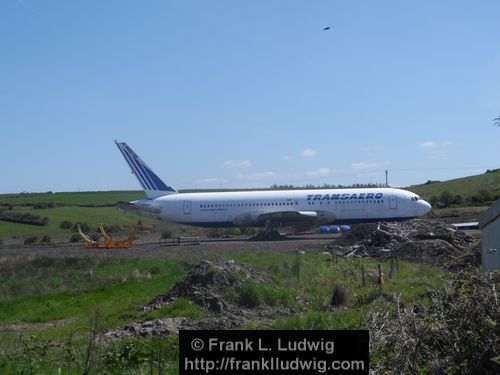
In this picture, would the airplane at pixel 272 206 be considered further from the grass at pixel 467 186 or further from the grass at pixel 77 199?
the grass at pixel 77 199

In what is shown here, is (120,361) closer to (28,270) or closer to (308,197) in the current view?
(28,270)

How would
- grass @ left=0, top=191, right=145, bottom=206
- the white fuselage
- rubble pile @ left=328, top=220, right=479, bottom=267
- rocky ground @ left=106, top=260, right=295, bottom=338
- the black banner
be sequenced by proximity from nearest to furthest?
the black banner, rocky ground @ left=106, top=260, right=295, bottom=338, rubble pile @ left=328, top=220, right=479, bottom=267, the white fuselage, grass @ left=0, top=191, right=145, bottom=206

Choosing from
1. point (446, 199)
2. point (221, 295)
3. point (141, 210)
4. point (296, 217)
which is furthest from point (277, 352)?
point (446, 199)

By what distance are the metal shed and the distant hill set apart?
1809 inches

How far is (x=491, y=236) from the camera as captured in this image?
12.6m

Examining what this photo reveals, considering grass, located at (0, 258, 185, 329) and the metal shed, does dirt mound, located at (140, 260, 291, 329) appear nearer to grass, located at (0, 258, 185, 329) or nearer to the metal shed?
grass, located at (0, 258, 185, 329)

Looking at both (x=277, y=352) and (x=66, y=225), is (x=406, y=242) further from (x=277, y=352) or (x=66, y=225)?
(x=66, y=225)

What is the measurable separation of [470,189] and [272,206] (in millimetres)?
31080

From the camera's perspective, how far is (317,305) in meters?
14.5

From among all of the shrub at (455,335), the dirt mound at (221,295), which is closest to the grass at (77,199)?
the dirt mound at (221,295)

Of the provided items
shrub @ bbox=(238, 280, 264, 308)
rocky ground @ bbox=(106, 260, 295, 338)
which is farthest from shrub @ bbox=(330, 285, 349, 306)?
shrub @ bbox=(238, 280, 264, 308)

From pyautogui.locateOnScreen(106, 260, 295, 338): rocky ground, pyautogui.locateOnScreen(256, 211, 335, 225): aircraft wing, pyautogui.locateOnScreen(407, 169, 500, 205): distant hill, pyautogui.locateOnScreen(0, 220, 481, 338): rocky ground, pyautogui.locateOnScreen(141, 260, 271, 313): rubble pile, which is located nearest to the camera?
pyautogui.locateOnScreen(106, 260, 295, 338): rocky ground

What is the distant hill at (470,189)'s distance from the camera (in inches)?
2362

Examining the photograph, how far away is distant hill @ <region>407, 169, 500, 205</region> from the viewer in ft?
197
